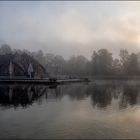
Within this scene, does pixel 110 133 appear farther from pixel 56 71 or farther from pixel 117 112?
pixel 56 71

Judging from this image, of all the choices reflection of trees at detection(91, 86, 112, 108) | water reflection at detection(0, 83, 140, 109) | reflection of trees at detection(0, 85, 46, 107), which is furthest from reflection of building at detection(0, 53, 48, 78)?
reflection of trees at detection(91, 86, 112, 108)

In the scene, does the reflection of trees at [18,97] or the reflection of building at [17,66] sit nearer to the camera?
the reflection of trees at [18,97]

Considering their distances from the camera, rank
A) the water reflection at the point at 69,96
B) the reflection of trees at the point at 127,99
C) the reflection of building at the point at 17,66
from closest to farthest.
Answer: the water reflection at the point at 69,96 < the reflection of trees at the point at 127,99 < the reflection of building at the point at 17,66

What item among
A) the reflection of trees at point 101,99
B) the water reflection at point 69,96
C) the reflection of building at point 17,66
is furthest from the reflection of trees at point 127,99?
the reflection of building at point 17,66

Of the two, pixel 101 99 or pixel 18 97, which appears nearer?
pixel 101 99

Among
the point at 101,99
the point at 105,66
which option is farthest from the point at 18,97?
the point at 105,66

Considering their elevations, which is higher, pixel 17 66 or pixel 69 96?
pixel 17 66

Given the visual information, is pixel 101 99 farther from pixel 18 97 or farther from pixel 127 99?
pixel 18 97

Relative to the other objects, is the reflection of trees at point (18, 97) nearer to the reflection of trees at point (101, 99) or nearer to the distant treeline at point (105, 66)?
the reflection of trees at point (101, 99)

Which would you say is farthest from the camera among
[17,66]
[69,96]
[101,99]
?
[17,66]

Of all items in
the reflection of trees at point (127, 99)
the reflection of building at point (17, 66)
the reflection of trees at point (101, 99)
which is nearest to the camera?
the reflection of trees at point (101, 99)

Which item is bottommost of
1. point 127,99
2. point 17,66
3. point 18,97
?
point 127,99

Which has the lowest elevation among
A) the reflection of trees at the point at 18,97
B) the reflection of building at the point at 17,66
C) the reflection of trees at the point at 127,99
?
the reflection of trees at the point at 127,99

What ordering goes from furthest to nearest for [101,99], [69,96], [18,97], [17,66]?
[17,66], [69,96], [18,97], [101,99]
